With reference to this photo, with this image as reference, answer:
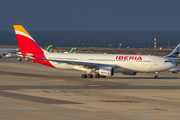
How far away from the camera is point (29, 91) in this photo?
36.3 m

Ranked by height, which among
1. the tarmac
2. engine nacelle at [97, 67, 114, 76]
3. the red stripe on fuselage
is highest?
the red stripe on fuselage

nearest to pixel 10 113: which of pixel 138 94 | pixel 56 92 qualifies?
pixel 56 92

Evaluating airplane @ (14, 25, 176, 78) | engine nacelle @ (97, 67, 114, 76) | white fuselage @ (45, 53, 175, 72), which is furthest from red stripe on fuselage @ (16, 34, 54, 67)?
engine nacelle @ (97, 67, 114, 76)

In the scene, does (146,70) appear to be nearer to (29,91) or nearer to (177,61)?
(177,61)

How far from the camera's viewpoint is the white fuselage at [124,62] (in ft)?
169

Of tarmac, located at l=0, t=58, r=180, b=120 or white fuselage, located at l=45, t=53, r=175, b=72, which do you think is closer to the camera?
tarmac, located at l=0, t=58, r=180, b=120

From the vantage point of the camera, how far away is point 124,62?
52.1 metres

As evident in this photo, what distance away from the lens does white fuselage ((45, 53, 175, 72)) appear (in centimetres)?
5164

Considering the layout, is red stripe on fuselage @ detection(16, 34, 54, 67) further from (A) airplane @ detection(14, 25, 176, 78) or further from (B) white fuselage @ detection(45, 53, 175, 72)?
(B) white fuselage @ detection(45, 53, 175, 72)

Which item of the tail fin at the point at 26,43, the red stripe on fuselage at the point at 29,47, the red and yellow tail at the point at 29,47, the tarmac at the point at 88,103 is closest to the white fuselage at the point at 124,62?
the red and yellow tail at the point at 29,47

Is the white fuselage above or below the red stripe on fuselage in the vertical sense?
below

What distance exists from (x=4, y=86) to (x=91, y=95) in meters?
12.2

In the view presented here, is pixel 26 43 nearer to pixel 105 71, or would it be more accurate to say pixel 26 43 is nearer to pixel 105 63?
pixel 105 63

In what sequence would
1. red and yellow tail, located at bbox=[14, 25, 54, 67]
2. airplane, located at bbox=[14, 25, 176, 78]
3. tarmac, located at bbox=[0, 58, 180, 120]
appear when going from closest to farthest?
1. tarmac, located at bbox=[0, 58, 180, 120]
2. airplane, located at bbox=[14, 25, 176, 78]
3. red and yellow tail, located at bbox=[14, 25, 54, 67]
